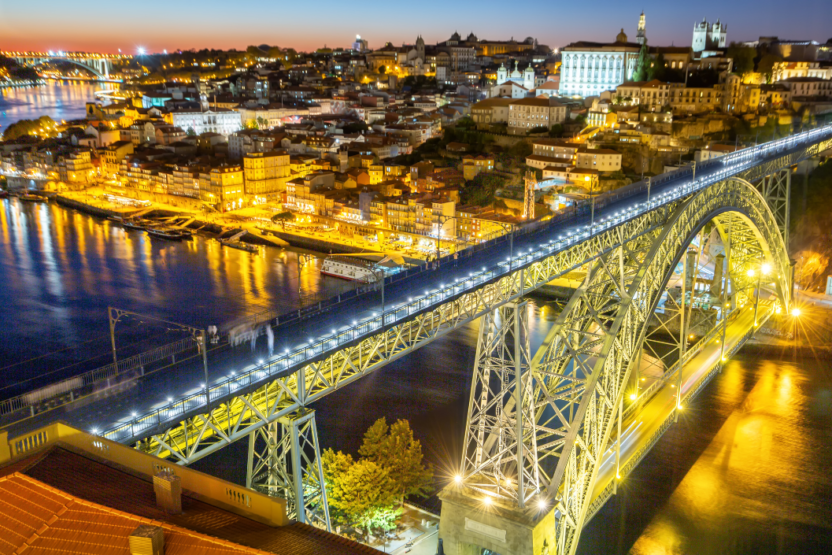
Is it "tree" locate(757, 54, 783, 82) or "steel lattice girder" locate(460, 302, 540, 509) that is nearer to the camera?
"steel lattice girder" locate(460, 302, 540, 509)

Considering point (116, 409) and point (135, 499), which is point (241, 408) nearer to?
point (116, 409)

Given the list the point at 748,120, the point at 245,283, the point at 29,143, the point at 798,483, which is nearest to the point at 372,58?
the point at 29,143

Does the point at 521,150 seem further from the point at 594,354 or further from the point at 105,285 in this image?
the point at 594,354

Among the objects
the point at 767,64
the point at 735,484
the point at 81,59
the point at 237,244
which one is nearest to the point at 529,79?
the point at 767,64

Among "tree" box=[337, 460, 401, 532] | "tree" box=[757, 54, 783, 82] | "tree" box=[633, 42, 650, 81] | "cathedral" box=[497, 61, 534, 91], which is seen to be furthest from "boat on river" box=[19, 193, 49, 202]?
"tree" box=[757, 54, 783, 82]

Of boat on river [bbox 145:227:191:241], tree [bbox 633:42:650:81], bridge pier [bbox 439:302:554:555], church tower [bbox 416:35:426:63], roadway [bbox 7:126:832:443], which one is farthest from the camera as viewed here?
church tower [bbox 416:35:426:63]

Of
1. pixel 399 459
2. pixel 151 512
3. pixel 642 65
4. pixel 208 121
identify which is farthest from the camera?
pixel 208 121

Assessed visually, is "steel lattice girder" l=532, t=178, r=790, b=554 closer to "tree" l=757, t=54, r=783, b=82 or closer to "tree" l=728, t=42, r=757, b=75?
"tree" l=728, t=42, r=757, b=75
